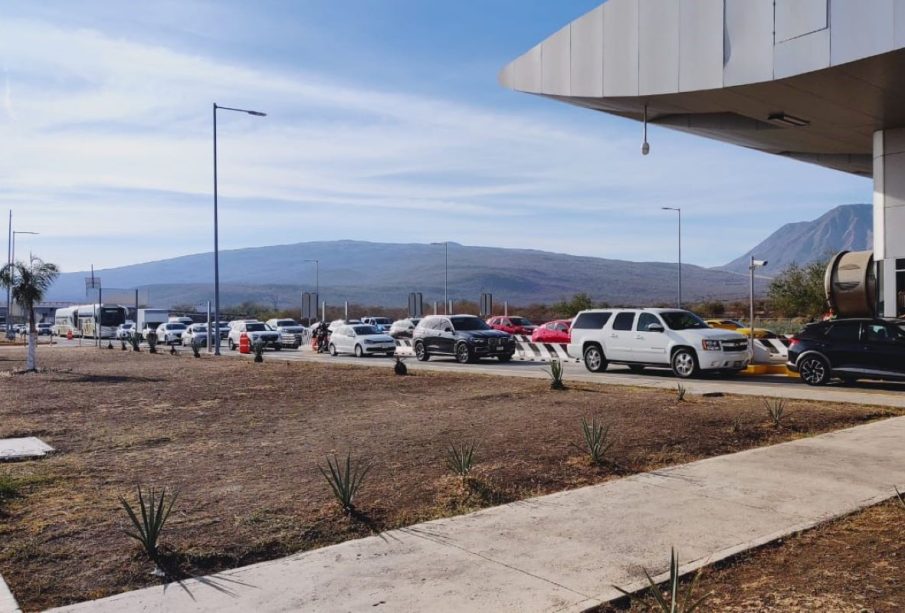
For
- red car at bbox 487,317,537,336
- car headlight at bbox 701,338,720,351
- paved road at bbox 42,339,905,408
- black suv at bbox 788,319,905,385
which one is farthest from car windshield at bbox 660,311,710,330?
red car at bbox 487,317,537,336

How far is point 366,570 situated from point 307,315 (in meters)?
43.0

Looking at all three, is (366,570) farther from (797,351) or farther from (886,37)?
(886,37)

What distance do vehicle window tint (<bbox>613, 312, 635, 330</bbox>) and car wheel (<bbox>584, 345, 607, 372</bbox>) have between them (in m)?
0.91

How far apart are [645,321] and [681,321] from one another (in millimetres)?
958

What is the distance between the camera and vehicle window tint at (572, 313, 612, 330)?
77.1ft

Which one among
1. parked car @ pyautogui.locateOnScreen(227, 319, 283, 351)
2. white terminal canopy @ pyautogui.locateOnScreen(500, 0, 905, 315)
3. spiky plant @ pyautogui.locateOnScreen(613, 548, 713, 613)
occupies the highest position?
white terminal canopy @ pyautogui.locateOnScreen(500, 0, 905, 315)

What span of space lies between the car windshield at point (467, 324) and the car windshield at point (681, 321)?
32.3 feet

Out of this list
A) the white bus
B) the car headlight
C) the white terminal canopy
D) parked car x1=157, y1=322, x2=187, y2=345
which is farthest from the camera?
the white bus

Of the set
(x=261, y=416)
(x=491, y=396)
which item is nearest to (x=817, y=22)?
(x=491, y=396)

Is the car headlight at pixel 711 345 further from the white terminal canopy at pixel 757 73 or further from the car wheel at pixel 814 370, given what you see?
the white terminal canopy at pixel 757 73

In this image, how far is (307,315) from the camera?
47.6 metres

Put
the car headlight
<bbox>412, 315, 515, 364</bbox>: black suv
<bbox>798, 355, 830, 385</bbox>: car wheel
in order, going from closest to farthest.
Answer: <bbox>798, 355, 830, 385</bbox>: car wheel → the car headlight → <bbox>412, 315, 515, 364</bbox>: black suv

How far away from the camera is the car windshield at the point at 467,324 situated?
99.8 ft

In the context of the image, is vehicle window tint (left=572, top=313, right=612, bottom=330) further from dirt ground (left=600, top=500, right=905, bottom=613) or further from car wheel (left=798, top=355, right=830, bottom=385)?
dirt ground (left=600, top=500, right=905, bottom=613)
